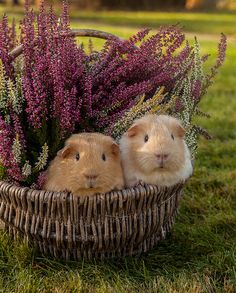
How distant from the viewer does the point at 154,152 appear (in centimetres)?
253

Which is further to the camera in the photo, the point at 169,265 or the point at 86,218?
the point at 169,265

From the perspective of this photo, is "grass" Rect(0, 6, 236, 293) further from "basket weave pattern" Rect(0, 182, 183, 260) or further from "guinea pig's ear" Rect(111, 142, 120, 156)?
"guinea pig's ear" Rect(111, 142, 120, 156)

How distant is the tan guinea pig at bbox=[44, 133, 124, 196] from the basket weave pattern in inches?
1.9

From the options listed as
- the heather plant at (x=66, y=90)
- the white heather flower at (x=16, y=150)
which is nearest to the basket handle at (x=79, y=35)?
the heather plant at (x=66, y=90)

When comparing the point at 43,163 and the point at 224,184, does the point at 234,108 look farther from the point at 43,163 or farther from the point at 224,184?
the point at 43,163

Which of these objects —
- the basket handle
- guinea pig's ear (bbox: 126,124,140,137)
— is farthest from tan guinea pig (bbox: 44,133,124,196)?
the basket handle

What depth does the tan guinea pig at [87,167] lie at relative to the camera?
2451mm

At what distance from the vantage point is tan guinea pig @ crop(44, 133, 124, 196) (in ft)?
8.04

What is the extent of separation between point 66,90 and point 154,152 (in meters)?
0.52

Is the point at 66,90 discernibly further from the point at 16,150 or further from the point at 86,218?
the point at 86,218

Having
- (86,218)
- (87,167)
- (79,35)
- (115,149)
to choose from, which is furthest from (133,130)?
(79,35)

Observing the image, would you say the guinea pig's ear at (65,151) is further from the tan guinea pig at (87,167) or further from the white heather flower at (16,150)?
the white heather flower at (16,150)

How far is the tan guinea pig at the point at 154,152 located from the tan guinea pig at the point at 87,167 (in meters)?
0.08

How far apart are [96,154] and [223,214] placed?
1270mm
